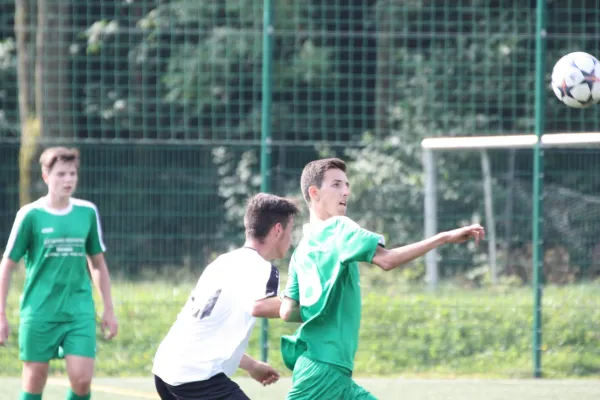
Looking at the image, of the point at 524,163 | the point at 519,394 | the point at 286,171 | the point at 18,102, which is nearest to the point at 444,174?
the point at 524,163

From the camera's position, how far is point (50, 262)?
5.88 meters

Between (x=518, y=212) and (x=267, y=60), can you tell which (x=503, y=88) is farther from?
(x=267, y=60)

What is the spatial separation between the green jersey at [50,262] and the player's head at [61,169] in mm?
146

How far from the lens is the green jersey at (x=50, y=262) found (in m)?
5.85

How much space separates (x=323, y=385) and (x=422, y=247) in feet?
2.44

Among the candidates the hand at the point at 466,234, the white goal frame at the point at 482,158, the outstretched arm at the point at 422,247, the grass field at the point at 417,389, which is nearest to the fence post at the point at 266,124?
the grass field at the point at 417,389

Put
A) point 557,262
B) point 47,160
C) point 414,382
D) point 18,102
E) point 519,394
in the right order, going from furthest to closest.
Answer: point 18,102
point 557,262
point 414,382
point 519,394
point 47,160

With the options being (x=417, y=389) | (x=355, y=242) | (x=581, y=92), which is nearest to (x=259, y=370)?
(x=355, y=242)

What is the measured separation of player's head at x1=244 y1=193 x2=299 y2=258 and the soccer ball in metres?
2.43

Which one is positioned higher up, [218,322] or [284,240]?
[284,240]

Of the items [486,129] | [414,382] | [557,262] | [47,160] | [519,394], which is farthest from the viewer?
[486,129]

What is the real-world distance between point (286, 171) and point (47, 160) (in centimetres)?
303

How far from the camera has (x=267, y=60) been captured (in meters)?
8.50

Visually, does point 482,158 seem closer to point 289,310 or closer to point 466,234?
point 289,310
